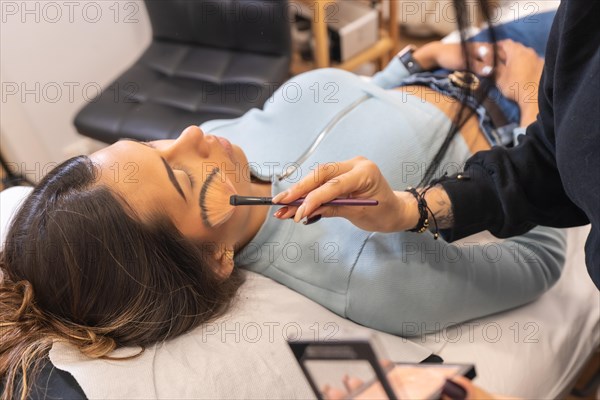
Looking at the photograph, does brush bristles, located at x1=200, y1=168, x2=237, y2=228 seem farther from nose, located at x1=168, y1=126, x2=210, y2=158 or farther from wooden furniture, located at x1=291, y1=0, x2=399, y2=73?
wooden furniture, located at x1=291, y1=0, x2=399, y2=73

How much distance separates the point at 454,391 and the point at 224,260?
0.53m

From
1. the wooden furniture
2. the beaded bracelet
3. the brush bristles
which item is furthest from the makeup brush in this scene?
the wooden furniture

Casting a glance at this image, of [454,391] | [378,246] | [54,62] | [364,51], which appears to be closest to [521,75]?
[378,246]

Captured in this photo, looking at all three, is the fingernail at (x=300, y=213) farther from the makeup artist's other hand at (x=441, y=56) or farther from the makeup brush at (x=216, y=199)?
the makeup artist's other hand at (x=441, y=56)

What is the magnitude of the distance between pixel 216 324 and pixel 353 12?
1725 millimetres

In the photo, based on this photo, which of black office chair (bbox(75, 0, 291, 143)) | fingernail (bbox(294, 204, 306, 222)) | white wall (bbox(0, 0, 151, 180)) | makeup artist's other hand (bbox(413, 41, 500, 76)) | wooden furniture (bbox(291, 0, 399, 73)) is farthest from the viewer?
wooden furniture (bbox(291, 0, 399, 73))

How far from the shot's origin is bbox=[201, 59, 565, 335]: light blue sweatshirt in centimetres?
92

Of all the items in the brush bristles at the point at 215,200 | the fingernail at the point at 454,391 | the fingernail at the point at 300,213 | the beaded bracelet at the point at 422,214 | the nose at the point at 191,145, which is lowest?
the beaded bracelet at the point at 422,214

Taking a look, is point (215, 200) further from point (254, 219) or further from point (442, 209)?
point (442, 209)

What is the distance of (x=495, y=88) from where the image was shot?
1221mm

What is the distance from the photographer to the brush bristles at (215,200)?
0.86 meters

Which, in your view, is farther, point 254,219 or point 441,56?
point 441,56

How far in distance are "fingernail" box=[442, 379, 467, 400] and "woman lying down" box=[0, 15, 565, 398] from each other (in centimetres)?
36

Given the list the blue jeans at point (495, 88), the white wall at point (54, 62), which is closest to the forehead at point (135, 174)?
the blue jeans at point (495, 88)
